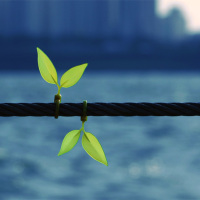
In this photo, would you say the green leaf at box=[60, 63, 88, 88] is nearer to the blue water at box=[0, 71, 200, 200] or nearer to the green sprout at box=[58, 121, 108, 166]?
the green sprout at box=[58, 121, 108, 166]

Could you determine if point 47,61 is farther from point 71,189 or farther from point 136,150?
point 136,150

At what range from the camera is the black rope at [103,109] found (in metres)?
1.01

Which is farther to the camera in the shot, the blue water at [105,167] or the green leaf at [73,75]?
the blue water at [105,167]

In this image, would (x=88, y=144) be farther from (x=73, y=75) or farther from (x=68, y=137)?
(x=73, y=75)

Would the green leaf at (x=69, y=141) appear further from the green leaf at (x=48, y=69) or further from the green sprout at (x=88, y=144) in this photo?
the green leaf at (x=48, y=69)

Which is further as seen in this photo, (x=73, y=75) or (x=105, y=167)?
(x=105, y=167)

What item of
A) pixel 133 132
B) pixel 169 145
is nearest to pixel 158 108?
pixel 169 145

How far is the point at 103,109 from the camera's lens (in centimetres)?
101

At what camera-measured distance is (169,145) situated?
77.5 feet

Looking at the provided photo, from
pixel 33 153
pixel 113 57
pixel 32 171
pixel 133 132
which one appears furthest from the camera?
pixel 113 57

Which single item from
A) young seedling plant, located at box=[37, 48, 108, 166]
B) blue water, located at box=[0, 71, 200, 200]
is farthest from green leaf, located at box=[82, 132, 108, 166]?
blue water, located at box=[0, 71, 200, 200]

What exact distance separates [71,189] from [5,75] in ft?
227

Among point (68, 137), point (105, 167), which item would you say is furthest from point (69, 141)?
point (105, 167)

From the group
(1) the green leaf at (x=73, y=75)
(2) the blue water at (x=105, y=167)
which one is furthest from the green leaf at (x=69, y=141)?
(2) the blue water at (x=105, y=167)
